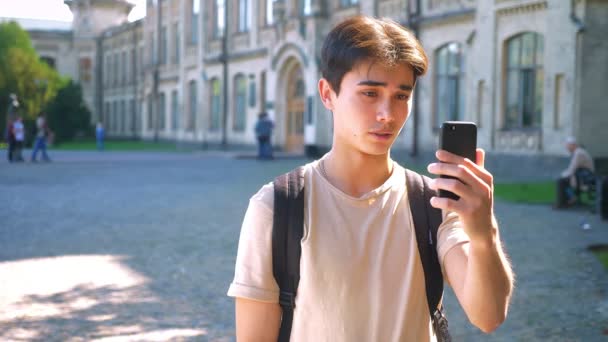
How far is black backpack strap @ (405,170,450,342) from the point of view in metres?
2.03

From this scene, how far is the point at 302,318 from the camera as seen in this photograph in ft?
6.61

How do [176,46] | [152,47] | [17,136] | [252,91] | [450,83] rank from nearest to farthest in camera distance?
A: [450,83], [17,136], [252,91], [176,46], [152,47]

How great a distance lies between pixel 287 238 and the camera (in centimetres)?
199

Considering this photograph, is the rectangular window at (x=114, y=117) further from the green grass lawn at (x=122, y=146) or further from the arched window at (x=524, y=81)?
the arched window at (x=524, y=81)

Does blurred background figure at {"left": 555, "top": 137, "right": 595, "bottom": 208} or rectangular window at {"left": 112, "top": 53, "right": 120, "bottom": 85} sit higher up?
rectangular window at {"left": 112, "top": 53, "right": 120, "bottom": 85}

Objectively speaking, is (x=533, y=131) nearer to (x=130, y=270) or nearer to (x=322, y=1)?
(x=322, y=1)

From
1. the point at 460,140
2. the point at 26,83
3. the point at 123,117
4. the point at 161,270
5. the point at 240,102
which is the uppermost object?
the point at 26,83

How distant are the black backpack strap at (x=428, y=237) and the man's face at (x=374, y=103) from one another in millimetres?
161

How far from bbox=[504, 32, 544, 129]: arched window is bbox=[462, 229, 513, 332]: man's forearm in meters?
19.6

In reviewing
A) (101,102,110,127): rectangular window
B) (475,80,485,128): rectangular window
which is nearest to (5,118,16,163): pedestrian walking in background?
(475,80,485,128): rectangular window

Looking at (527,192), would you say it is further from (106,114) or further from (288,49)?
(106,114)

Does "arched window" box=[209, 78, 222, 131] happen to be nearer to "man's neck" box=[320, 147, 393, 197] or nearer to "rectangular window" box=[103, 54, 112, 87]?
"rectangular window" box=[103, 54, 112, 87]

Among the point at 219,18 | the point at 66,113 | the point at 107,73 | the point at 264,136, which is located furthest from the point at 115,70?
the point at 264,136

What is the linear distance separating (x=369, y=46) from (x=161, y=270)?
614cm
